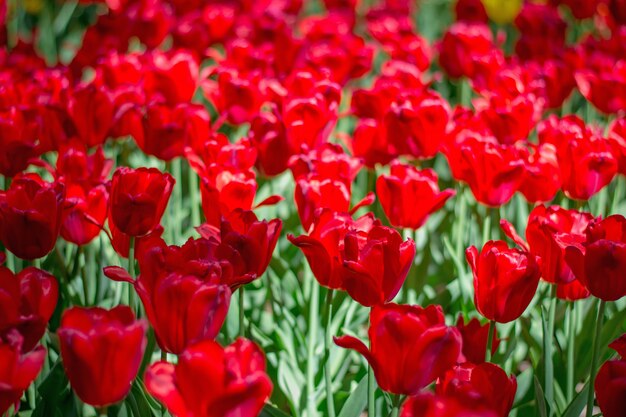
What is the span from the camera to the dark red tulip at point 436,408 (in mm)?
984

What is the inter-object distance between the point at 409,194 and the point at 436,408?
2.68 feet

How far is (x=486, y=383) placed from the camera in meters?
1.18

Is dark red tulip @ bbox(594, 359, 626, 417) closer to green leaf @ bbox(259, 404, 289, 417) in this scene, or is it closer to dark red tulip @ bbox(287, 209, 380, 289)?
dark red tulip @ bbox(287, 209, 380, 289)

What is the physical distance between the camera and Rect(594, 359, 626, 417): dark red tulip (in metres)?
1.15

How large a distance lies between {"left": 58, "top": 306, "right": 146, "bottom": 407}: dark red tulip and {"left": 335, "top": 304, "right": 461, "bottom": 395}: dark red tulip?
0.29 m

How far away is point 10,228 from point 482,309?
0.83 metres

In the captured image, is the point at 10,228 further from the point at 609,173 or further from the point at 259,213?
the point at 609,173

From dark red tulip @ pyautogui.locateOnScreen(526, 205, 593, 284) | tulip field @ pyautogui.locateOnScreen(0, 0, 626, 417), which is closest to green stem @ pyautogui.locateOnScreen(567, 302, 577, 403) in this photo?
tulip field @ pyautogui.locateOnScreen(0, 0, 626, 417)

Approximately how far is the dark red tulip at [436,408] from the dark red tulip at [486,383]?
131mm

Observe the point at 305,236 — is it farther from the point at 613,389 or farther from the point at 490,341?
the point at 613,389

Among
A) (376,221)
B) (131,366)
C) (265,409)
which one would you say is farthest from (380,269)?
(131,366)

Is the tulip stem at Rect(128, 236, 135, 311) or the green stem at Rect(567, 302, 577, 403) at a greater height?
the tulip stem at Rect(128, 236, 135, 311)

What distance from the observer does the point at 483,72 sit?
273 cm

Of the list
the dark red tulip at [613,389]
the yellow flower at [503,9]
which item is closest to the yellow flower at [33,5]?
the yellow flower at [503,9]
